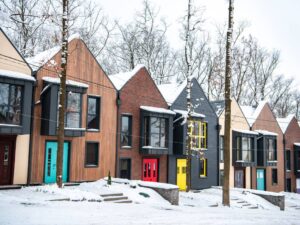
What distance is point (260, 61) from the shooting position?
50938mm

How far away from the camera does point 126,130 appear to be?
2356 cm

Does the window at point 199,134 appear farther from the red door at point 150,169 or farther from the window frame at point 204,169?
the red door at point 150,169

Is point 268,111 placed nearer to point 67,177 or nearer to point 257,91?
point 257,91

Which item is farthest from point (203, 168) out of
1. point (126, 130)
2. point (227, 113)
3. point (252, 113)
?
point (227, 113)

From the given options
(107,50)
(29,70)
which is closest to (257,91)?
(107,50)

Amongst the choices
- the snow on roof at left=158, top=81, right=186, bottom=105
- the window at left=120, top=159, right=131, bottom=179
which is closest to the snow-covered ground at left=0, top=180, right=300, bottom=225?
the window at left=120, top=159, right=131, bottom=179

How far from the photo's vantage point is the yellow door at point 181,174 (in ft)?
86.4

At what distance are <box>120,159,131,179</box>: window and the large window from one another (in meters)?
12.1

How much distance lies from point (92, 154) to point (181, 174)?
25.8ft

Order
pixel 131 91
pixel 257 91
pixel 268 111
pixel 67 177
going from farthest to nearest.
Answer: pixel 257 91, pixel 268 111, pixel 131 91, pixel 67 177

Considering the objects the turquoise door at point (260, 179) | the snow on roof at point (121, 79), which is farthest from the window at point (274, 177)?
the snow on roof at point (121, 79)

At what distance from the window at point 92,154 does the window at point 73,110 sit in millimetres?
1986

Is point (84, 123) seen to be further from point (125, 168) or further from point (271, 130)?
point (271, 130)

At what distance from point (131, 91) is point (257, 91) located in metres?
30.6
